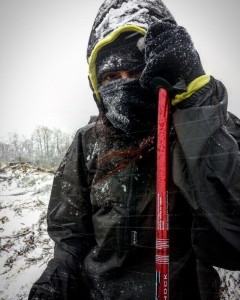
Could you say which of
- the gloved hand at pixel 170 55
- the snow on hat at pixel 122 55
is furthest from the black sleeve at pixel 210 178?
the snow on hat at pixel 122 55

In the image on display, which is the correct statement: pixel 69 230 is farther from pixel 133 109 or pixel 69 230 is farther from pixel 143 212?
pixel 133 109

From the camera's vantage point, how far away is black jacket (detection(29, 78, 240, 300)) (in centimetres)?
119

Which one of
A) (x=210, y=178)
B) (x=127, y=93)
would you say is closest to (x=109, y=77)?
(x=127, y=93)

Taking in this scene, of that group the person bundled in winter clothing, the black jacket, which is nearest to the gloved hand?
the person bundled in winter clothing

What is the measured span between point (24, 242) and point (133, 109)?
2.67 m

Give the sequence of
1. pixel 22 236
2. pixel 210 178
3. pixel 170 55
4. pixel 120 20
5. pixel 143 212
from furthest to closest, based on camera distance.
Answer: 1. pixel 22 236
2. pixel 120 20
3. pixel 143 212
4. pixel 170 55
5. pixel 210 178

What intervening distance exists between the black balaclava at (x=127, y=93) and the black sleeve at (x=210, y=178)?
367mm

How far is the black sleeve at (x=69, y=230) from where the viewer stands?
→ 175 centimetres

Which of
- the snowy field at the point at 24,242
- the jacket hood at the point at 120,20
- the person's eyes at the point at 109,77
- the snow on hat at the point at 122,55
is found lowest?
the snowy field at the point at 24,242

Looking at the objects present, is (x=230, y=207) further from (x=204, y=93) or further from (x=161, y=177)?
(x=204, y=93)

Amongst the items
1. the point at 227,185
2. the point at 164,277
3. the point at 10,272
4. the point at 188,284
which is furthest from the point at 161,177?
the point at 10,272

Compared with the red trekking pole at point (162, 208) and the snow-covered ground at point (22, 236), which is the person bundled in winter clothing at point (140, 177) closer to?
the red trekking pole at point (162, 208)

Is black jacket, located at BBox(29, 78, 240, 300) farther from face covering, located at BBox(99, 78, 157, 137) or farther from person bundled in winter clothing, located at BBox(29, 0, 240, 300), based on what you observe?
face covering, located at BBox(99, 78, 157, 137)

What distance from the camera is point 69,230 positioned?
1953 mm
